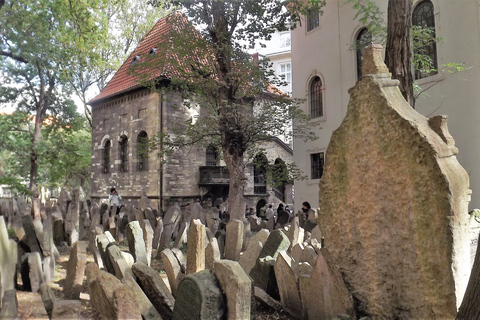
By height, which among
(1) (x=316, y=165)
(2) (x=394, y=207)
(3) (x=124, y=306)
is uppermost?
(1) (x=316, y=165)

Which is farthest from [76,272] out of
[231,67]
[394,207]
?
[231,67]

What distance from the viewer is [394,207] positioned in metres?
3.09

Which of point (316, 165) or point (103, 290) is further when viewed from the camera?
point (316, 165)

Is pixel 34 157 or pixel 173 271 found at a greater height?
pixel 34 157

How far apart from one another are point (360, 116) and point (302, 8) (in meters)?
9.04

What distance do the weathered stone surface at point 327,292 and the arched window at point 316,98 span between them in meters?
13.2

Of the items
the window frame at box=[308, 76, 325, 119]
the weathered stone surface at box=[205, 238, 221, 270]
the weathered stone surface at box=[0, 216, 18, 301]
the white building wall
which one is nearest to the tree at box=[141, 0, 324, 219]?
the white building wall

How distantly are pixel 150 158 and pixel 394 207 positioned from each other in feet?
59.4

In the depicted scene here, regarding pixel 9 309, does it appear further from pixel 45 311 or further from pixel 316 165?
pixel 316 165

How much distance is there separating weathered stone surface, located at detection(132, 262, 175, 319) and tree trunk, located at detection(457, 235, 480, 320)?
2.39m

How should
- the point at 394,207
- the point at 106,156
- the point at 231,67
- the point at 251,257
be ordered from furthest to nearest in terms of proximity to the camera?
the point at 106,156
the point at 231,67
the point at 251,257
the point at 394,207

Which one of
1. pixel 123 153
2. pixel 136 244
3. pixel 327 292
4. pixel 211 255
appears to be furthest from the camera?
pixel 123 153

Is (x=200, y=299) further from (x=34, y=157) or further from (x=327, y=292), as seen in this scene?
(x=34, y=157)

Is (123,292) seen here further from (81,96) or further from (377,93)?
(81,96)
